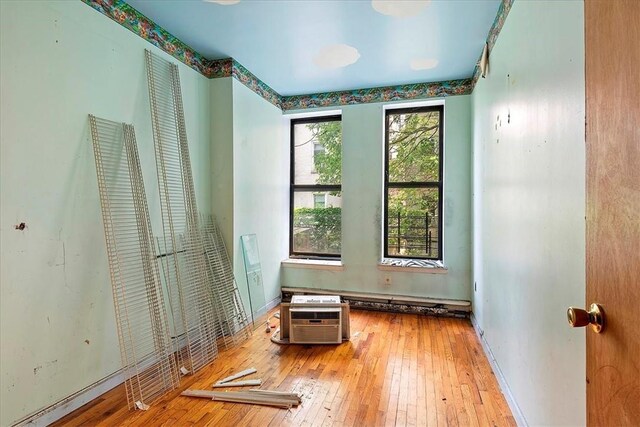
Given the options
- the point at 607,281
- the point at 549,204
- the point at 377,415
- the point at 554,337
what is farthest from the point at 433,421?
the point at 607,281

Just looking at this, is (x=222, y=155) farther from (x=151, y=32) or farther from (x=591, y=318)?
(x=591, y=318)

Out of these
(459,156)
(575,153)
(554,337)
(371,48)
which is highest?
(371,48)

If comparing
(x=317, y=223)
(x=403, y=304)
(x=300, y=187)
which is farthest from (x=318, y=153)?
(x=403, y=304)

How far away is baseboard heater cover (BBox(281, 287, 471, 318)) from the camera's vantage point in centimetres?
358

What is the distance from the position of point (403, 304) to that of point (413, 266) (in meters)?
0.47

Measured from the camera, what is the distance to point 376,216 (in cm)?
383

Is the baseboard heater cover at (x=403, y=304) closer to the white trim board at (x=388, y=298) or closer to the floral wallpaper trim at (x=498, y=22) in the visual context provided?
the white trim board at (x=388, y=298)

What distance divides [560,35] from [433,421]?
6.59ft

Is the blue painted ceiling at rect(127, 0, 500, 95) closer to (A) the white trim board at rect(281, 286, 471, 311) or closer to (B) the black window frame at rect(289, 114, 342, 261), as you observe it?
(B) the black window frame at rect(289, 114, 342, 261)

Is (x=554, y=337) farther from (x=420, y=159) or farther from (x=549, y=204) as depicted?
(x=420, y=159)

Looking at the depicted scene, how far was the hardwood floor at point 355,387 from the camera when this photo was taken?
1.85m

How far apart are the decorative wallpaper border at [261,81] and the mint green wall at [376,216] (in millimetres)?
135

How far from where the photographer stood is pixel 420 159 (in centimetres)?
385

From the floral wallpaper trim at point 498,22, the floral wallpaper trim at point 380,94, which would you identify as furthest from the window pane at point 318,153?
the floral wallpaper trim at point 498,22
